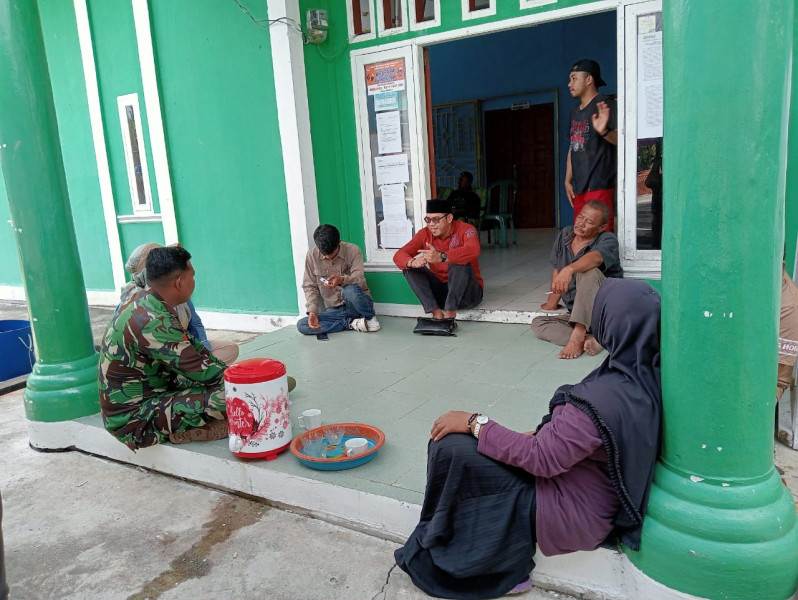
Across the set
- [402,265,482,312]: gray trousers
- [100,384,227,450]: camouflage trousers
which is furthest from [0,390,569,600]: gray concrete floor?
[402,265,482,312]: gray trousers

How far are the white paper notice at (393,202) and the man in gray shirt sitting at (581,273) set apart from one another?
64.9 inches

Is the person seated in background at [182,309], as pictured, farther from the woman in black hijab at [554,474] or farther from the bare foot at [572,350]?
the bare foot at [572,350]

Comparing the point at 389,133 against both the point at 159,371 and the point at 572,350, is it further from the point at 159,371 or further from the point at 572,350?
the point at 159,371

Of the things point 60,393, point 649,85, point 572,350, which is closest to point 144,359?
point 60,393

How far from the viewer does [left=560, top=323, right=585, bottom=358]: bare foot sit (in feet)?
14.6

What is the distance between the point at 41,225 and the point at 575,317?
12.0ft

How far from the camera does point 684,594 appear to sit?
6.53 feet

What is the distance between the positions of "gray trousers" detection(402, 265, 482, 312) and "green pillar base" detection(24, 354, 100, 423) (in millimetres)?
2751

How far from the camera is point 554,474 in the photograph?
6.68ft

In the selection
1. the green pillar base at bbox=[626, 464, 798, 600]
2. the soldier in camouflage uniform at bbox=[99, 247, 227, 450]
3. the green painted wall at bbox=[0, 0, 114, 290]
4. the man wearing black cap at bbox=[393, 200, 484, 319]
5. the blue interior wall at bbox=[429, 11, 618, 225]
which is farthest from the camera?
the blue interior wall at bbox=[429, 11, 618, 225]

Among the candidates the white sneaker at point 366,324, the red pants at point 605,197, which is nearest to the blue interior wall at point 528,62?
the red pants at point 605,197

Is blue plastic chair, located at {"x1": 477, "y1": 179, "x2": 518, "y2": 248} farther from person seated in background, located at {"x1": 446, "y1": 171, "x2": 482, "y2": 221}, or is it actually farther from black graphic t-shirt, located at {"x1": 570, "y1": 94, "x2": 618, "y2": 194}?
black graphic t-shirt, located at {"x1": 570, "y1": 94, "x2": 618, "y2": 194}

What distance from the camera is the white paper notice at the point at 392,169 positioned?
5.84 metres

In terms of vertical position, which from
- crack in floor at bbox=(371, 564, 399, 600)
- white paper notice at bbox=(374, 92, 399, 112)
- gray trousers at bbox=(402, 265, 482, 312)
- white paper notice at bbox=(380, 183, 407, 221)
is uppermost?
white paper notice at bbox=(374, 92, 399, 112)
